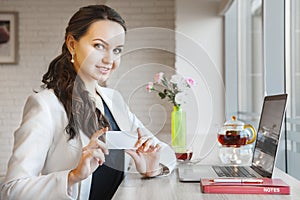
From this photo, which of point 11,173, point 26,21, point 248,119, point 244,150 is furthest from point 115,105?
point 26,21

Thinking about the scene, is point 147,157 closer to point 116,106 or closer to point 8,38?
point 116,106

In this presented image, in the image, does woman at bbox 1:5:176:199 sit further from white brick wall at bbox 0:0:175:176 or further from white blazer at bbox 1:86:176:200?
white brick wall at bbox 0:0:175:176

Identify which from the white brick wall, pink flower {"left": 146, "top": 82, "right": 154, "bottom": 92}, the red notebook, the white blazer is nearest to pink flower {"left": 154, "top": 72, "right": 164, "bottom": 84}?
pink flower {"left": 146, "top": 82, "right": 154, "bottom": 92}

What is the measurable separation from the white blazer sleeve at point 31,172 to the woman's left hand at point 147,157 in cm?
24

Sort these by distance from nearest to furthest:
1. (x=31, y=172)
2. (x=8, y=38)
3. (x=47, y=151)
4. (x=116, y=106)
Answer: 1. (x=31, y=172)
2. (x=47, y=151)
3. (x=116, y=106)
4. (x=8, y=38)

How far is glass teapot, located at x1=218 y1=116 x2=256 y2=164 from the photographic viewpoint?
2162 mm

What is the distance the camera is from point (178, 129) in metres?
1.97

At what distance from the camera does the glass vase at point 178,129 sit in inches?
75.0

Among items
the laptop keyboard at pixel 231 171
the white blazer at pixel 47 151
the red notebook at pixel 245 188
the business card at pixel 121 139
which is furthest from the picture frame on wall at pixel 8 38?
the red notebook at pixel 245 188

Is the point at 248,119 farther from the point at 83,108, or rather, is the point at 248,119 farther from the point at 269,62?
the point at 83,108

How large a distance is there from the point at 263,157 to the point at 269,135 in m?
0.08

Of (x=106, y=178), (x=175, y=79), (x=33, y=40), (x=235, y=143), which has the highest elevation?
(x=33, y=40)

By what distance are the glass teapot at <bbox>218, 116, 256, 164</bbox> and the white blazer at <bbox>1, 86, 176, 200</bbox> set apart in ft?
1.11

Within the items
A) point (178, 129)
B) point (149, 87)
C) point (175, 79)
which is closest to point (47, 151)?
point (149, 87)
